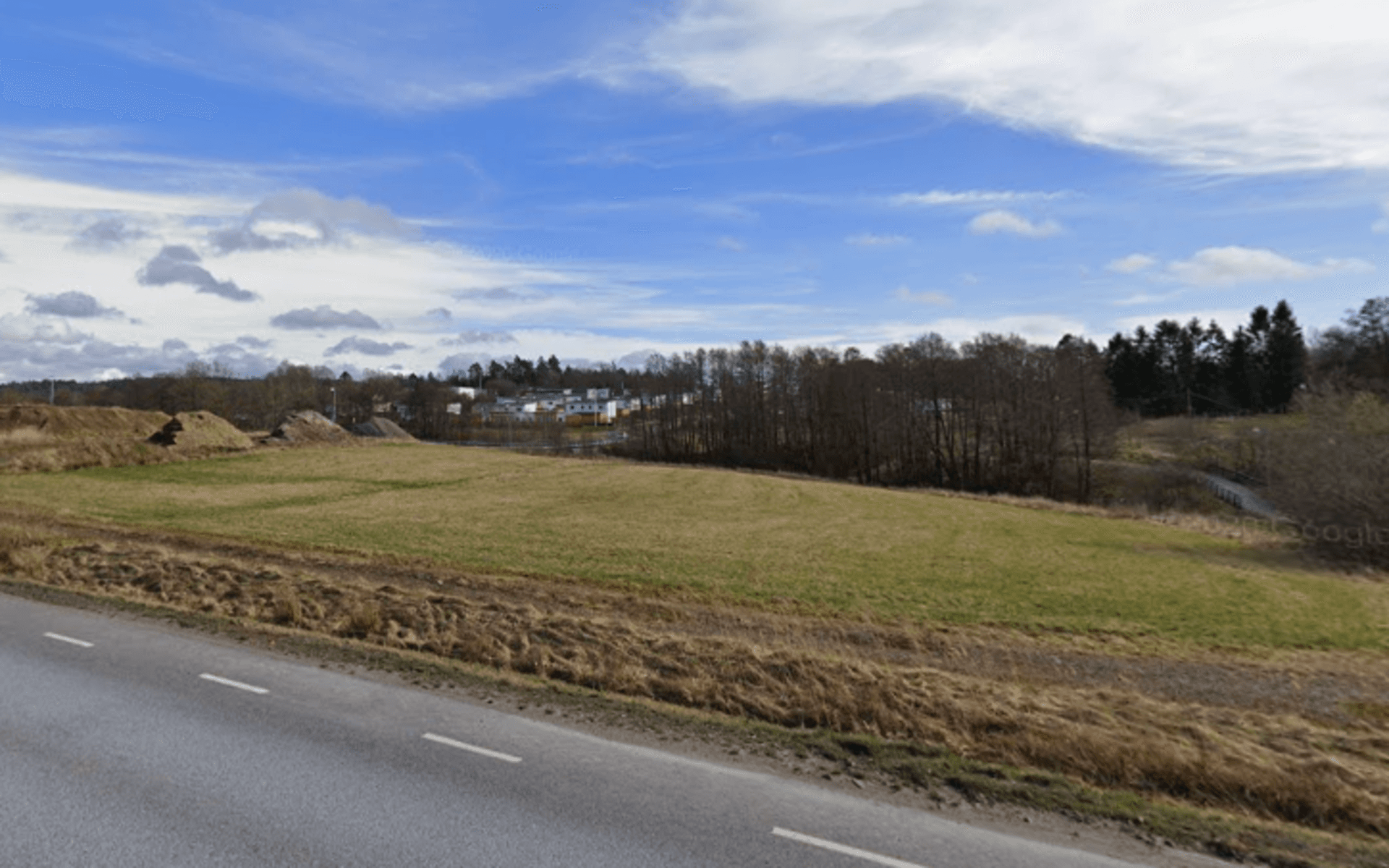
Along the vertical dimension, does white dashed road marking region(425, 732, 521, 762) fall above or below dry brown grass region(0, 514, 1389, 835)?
above

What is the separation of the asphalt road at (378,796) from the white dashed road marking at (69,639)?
6.11ft

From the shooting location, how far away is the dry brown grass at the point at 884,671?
28.1ft

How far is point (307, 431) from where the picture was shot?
75.9 m

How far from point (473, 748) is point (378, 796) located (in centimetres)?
130

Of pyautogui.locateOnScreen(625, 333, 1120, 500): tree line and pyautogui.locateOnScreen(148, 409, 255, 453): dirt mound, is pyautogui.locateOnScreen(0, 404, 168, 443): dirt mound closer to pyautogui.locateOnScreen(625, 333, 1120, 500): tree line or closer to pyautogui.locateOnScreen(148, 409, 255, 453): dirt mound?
pyautogui.locateOnScreen(148, 409, 255, 453): dirt mound

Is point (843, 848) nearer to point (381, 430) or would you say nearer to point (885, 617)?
point (885, 617)

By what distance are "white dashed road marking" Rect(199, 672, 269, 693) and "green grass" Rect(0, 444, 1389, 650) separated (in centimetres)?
1206

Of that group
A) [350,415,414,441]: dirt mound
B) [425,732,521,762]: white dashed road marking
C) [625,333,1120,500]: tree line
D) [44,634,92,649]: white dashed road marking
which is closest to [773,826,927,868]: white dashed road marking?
[425,732,521,762]: white dashed road marking

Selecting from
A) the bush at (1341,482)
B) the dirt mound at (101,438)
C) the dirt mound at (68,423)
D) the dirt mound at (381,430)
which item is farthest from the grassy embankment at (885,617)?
the dirt mound at (381,430)

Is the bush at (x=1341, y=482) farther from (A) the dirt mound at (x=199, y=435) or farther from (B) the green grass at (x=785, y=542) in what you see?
(A) the dirt mound at (x=199, y=435)

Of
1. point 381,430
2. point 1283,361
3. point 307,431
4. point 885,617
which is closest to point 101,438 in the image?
point 307,431
